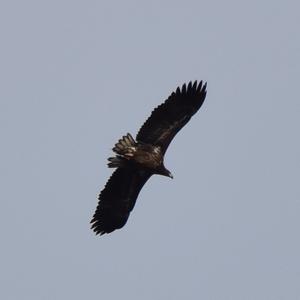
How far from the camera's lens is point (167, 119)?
24766 mm

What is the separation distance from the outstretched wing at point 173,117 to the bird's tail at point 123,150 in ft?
0.76

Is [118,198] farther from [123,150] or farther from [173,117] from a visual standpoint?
[173,117]

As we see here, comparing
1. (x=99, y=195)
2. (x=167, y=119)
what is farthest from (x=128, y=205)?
(x=167, y=119)

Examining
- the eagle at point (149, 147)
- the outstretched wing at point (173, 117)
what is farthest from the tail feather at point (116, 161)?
the outstretched wing at point (173, 117)

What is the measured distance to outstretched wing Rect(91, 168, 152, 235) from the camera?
25297 millimetres

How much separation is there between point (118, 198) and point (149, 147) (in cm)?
160

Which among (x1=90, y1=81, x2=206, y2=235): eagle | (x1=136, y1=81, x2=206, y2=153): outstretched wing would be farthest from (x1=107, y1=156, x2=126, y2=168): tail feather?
(x1=136, y1=81, x2=206, y2=153): outstretched wing

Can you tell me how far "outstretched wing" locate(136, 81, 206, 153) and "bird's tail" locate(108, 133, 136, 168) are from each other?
0.76 feet

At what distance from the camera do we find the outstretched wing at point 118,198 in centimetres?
2530

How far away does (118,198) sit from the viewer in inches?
1008

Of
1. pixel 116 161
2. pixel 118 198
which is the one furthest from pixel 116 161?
pixel 118 198

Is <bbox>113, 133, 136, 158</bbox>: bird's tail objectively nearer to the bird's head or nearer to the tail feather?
the tail feather

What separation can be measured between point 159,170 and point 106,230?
81.5 inches

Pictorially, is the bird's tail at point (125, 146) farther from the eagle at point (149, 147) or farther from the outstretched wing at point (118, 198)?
the outstretched wing at point (118, 198)
